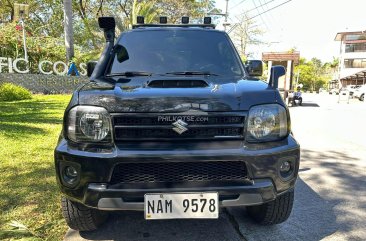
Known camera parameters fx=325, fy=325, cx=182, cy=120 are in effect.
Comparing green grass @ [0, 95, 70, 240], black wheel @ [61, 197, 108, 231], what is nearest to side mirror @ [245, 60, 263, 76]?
black wheel @ [61, 197, 108, 231]

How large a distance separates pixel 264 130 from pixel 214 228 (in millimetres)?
1079

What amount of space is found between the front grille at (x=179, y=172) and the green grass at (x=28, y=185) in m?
0.97

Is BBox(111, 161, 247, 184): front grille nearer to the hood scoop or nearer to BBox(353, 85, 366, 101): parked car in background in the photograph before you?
the hood scoop

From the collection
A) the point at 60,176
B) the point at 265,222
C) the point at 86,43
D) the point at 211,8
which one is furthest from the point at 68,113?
the point at 211,8

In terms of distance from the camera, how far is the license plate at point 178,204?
2154mm

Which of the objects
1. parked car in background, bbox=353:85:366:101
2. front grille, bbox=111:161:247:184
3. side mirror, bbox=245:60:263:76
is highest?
side mirror, bbox=245:60:263:76

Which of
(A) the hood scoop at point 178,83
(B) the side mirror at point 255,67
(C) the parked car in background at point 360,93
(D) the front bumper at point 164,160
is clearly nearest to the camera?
(D) the front bumper at point 164,160

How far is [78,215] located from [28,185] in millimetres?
1323

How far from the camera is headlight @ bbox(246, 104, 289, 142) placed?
2.27 meters

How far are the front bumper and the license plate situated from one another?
35mm

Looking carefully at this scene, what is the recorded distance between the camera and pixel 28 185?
357cm

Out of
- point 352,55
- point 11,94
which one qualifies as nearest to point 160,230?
point 11,94

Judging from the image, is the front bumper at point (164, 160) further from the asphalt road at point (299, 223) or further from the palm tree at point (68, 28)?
the palm tree at point (68, 28)

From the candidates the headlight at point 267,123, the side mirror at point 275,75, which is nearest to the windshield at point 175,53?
the side mirror at point 275,75
